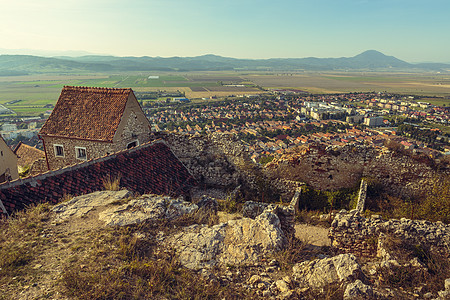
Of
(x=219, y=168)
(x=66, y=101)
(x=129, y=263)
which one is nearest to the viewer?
(x=129, y=263)

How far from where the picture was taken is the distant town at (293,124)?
166 ft

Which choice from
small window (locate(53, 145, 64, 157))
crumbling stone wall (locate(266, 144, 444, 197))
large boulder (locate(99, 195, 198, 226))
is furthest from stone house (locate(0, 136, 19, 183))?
crumbling stone wall (locate(266, 144, 444, 197))

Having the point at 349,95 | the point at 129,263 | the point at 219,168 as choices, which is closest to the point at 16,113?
the point at 219,168

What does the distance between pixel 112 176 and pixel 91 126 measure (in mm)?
4605

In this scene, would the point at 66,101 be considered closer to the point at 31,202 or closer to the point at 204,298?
the point at 31,202

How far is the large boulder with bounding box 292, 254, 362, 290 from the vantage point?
186 inches

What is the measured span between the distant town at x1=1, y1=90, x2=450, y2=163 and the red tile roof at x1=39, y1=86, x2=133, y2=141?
24042mm

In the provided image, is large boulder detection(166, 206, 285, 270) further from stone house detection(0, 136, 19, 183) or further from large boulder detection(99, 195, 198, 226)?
stone house detection(0, 136, 19, 183)

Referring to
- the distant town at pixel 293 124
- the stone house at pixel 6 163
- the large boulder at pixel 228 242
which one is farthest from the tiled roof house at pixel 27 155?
the distant town at pixel 293 124

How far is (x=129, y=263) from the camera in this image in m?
4.98

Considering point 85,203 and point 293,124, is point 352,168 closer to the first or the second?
point 85,203

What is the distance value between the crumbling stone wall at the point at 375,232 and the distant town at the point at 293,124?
27.9 meters

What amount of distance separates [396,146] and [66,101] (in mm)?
16017

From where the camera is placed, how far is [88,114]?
535 inches
